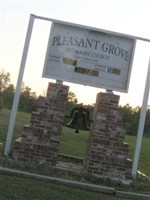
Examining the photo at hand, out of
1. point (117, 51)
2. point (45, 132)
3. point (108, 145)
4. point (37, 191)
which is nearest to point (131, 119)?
point (117, 51)

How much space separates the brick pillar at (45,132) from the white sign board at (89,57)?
50cm

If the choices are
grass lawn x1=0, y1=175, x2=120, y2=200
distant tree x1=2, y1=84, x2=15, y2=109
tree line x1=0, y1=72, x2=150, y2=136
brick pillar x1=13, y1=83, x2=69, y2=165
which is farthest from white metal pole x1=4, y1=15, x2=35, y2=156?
distant tree x1=2, y1=84, x2=15, y2=109

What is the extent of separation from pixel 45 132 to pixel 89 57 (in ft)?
6.31

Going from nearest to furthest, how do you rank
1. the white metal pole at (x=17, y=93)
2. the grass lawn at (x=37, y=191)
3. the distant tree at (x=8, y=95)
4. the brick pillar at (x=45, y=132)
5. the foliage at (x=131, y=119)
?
1. the grass lawn at (x=37, y=191)
2. the brick pillar at (x=45, y=132)
3. the white metal pole at (x=17, y=93)
4. the foliage at (x=131, y=119)
5. the distant tree at (x=8, y=95)

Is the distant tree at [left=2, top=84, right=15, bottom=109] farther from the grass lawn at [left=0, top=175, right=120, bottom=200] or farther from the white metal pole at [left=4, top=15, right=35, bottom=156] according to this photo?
the grass lawn at [left=0, top=175, right=120, bottom=200]

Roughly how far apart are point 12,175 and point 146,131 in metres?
22.2

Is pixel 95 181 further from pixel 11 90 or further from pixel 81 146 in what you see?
pixel 11 90

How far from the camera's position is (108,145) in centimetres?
1057

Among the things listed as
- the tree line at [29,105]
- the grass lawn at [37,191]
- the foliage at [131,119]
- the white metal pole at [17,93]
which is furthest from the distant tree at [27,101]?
the grass lawn at [37,191]

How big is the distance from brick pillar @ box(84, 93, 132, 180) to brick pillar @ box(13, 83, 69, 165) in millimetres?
759

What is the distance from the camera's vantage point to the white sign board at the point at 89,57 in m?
10.9

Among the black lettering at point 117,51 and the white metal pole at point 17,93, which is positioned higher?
the black lettering at point 117,51

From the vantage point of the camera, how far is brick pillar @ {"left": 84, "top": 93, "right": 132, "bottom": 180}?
10500 millimetres

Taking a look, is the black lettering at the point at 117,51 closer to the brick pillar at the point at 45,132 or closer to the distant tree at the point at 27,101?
the brick pillar at the point at 45,132
